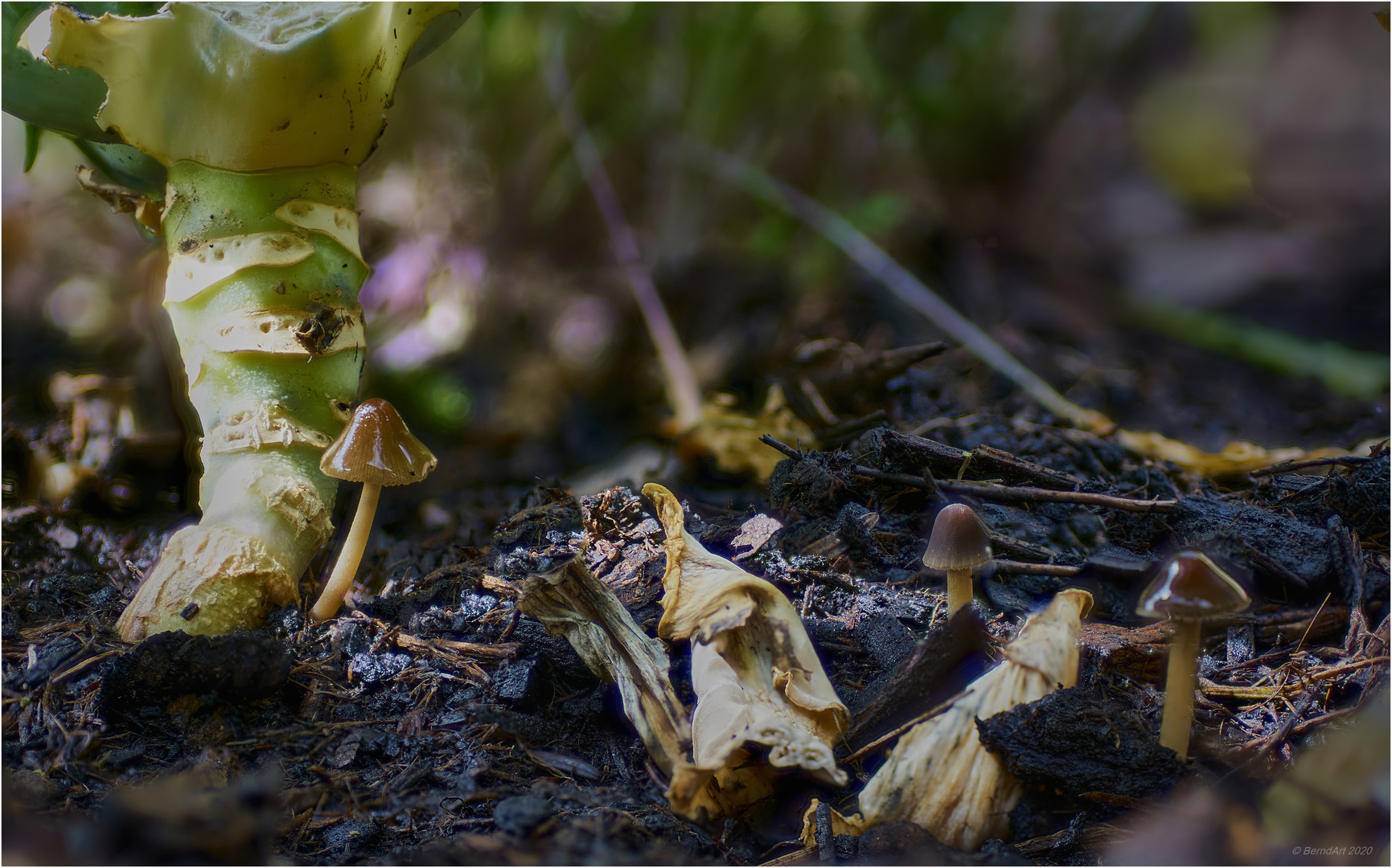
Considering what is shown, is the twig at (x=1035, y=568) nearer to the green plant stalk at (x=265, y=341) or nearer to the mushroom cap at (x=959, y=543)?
the mushroom cap at (x=959, y=543)

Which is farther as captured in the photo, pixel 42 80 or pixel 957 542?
pixel 42 80

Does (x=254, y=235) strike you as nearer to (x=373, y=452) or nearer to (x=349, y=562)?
(x=373, y=452)

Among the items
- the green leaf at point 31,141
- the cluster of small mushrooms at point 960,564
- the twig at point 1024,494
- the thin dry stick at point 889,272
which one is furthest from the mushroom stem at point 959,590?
the green leaf at point 31,141

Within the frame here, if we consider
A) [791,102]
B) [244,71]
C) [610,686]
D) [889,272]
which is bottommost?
[610,686]

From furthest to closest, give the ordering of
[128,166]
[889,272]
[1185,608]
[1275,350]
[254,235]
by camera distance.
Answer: [889,272], [1275,350], [128,166], [254,235], [1185,608]

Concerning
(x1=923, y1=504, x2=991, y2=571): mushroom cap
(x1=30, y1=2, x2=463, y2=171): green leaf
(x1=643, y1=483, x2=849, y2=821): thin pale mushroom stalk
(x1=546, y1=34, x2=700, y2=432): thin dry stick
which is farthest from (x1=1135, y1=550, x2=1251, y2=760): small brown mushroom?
(x1=546, y1=34, x2=700, y2=432): thin dry stick

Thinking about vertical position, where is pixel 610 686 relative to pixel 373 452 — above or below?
below

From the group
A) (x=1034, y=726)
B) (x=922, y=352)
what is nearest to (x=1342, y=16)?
(x=922, y=352)

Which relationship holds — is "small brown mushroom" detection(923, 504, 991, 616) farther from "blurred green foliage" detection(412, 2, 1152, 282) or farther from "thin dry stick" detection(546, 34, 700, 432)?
"blurred green foliage" detection(412, 2, 1152, 282)

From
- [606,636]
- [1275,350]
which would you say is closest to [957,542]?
[606,636]
